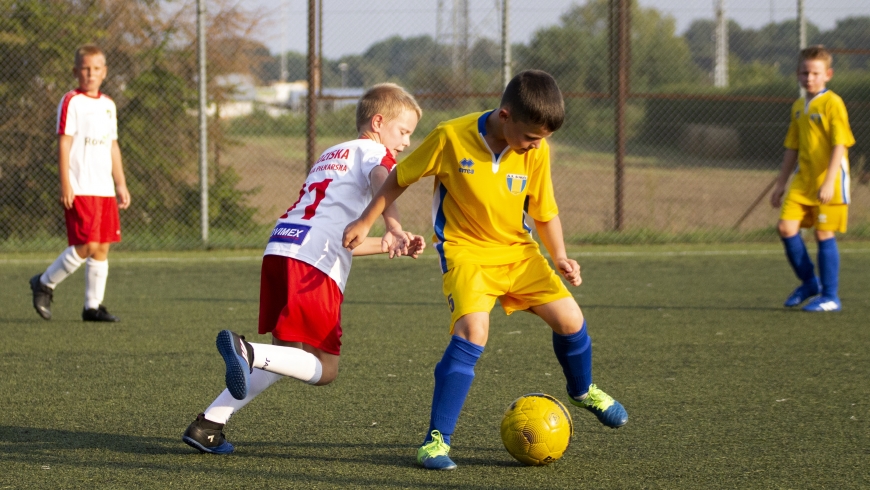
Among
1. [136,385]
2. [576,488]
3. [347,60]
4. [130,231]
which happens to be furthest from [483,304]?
[347,60]

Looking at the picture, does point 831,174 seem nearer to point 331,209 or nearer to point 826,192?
point 826,192

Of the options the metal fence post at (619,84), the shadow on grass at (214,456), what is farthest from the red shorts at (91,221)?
the metal fence post at (619,84)

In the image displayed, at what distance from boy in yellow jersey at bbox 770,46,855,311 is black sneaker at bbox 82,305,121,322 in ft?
15.3

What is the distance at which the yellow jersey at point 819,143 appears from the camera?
22.5ft

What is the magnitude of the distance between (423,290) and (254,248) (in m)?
3.37

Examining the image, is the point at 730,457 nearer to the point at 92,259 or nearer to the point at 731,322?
the point at 731,322

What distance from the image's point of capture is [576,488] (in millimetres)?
3068

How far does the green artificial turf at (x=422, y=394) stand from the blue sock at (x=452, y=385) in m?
0.17

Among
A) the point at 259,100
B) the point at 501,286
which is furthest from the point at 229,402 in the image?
the point at 259,100

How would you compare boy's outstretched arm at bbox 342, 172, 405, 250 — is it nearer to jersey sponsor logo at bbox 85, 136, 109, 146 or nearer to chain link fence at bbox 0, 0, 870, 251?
jersey sponsor logo at bbox 85, 136, 109, 146

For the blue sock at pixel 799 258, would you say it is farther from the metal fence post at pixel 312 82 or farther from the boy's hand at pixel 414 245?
the metal fence post at pixel 312 82

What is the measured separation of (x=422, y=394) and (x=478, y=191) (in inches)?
51.6

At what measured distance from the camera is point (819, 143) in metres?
7.00

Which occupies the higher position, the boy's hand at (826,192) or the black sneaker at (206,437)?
the boy's hand at (826,192)
